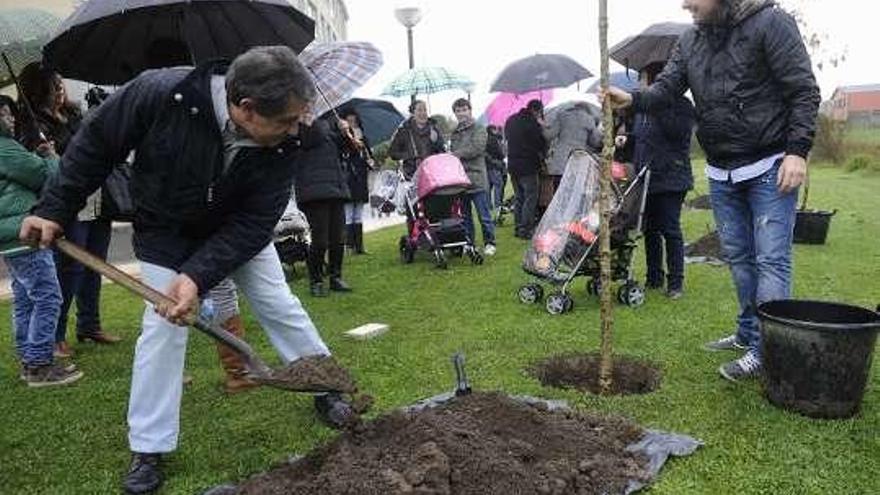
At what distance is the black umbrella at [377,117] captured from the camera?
35.4 feet

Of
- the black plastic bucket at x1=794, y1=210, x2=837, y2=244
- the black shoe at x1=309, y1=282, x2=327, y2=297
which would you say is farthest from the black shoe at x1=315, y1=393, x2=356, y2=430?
the black plastic bucket at x1=794, y1=210, x2=837, y2=244

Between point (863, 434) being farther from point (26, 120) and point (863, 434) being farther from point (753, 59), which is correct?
point (26, 120)

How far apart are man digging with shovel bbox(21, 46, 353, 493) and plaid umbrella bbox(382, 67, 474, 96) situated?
7.55 metres

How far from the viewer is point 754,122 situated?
158 inches

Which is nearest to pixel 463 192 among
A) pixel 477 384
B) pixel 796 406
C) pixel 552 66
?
pixel 552 66

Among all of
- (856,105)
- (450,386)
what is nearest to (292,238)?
(450,386)

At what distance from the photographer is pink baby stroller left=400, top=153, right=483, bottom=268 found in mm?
8750

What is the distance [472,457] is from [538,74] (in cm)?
840

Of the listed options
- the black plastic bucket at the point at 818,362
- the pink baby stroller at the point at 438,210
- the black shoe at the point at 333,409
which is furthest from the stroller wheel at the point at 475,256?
the black plastic bucket at the point at 818,362

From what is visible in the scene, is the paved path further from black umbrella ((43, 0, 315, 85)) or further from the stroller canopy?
black umbrella ((43, 0, 315, 85))

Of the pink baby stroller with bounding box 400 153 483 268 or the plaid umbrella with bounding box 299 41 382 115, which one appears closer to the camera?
the plaid umbrella with bounding box 299 41 382 115

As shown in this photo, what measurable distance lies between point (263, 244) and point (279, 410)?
3.75 ft

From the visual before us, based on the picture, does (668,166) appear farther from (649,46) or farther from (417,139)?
(417,139)

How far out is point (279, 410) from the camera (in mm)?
4086
